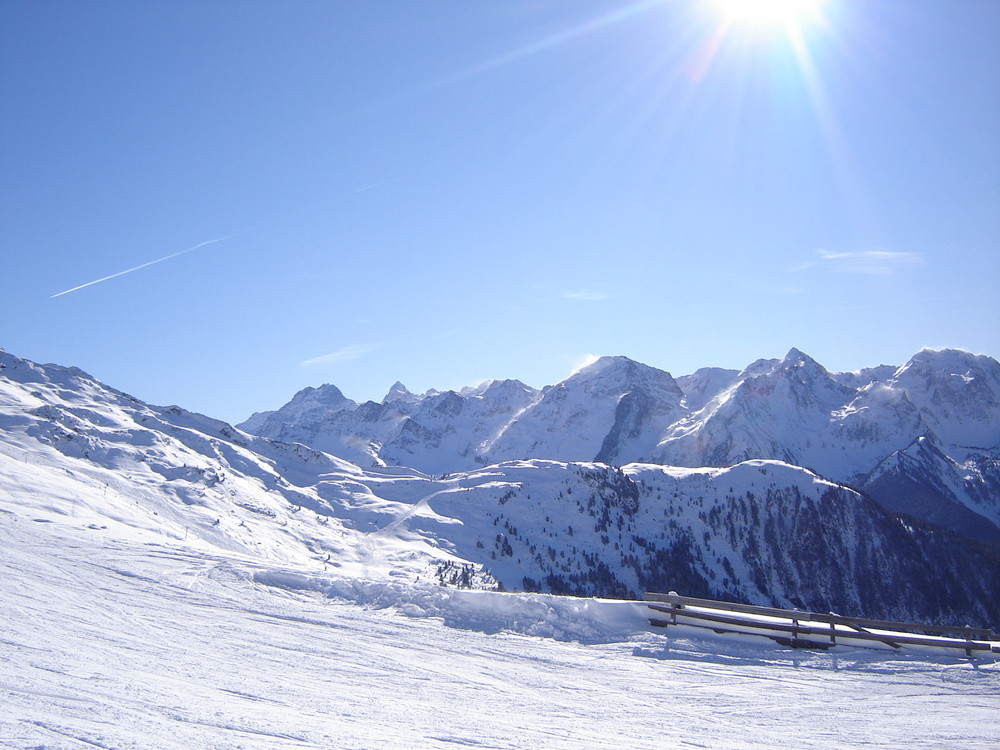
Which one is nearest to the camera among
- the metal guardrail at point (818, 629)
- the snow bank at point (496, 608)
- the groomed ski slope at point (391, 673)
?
the groomed ski slope at point (391, 673)

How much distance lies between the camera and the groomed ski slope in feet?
38.7

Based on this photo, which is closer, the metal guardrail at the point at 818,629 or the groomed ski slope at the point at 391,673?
the groomed ski slope at the point at 391,673

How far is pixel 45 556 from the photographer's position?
24453mm

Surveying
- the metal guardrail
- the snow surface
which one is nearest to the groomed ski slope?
the snow surface

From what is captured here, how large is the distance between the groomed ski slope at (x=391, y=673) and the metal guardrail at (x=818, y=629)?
710 millimetres

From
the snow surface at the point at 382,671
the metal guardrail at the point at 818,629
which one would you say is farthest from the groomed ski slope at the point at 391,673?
the metal guardrail at the point at 818,629

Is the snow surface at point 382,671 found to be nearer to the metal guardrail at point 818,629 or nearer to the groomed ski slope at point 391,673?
the groomed ski slope at point 391,673

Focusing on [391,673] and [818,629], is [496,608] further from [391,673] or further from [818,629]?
[818,629]

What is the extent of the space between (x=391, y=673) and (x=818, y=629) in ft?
48.0

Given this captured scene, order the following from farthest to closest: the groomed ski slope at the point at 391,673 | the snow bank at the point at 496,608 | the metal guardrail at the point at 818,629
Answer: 1. the snow bank at the point at 496,608
2. the metal guardrail at the point at 818,629
3. the groomed ski slope at the point at 391,673

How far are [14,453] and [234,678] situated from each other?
10600 cm

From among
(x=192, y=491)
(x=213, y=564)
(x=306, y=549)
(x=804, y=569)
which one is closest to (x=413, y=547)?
(x=306, y=549)

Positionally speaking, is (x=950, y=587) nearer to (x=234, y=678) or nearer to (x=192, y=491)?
(x=192, y=491)

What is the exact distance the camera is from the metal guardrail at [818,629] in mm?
22016
